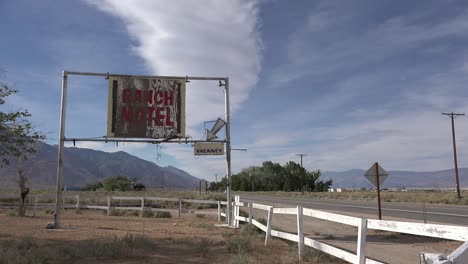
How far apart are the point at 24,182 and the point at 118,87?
9542mm

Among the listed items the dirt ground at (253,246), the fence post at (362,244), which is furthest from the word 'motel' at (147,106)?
the fence post at (362,244)

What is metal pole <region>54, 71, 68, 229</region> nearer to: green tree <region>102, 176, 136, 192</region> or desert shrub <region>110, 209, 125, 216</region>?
desert shrub <region>110, 209, 125, 216</region>

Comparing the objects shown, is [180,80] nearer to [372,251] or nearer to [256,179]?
[372,251]

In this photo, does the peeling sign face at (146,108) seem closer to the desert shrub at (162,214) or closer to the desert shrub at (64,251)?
the desert shrub at (64,251)

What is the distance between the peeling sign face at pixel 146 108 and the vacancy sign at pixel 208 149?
0.88m

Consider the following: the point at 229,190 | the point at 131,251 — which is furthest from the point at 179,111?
the point at 131,251

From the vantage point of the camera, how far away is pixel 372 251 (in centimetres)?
1184

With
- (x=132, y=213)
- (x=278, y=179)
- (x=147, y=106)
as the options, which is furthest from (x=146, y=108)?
(x=278, y=179)

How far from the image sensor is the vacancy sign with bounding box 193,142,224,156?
1808 cm

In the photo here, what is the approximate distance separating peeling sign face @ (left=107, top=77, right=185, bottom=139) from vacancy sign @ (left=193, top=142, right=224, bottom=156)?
2.90ft

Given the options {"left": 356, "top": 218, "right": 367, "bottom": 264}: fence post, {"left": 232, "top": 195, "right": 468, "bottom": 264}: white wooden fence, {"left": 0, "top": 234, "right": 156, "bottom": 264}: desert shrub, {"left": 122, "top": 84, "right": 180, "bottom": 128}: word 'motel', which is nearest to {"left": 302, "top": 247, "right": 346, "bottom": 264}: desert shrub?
{"left": 232, "top": 195, "right": 468, "bottom": 264}: white wooden fence

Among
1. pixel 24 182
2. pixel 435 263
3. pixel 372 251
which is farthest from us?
pixel 24 182

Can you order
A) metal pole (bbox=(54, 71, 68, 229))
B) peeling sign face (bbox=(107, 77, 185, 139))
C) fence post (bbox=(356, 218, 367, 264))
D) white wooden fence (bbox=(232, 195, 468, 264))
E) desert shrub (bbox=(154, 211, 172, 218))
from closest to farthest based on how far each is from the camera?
white wooden fence (bbox=(232, 195, 468, 264)), fence post (bbox=(356, 218, 367, 264)), metal pole (bbox=(54, 71, 68, 229)), peeling sign face (bbox=(107, 77, 185, 139)), desert shrub (bbox=(154, 211, 172, 218))

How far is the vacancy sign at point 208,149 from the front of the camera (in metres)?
18.1
